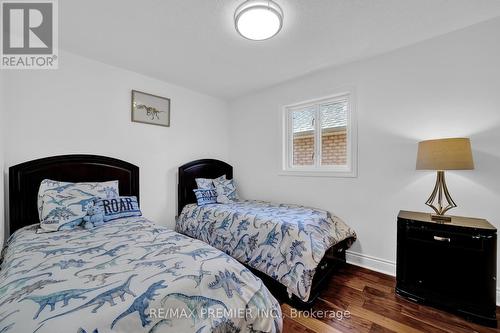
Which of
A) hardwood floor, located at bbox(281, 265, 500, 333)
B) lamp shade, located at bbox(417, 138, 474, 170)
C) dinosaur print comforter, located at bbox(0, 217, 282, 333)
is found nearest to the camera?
dinosaur print comforter, located at bbox(0, 217, 282, 333)

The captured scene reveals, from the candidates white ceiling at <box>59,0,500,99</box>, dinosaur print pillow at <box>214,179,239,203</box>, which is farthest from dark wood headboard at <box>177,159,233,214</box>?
white ceiling at <box>59,0,500,99</box>

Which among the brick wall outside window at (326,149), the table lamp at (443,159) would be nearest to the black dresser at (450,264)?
the table lamp at (443,159)

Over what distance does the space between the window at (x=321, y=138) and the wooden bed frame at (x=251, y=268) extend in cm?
94

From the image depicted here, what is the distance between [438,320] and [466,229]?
Result: 71 cm

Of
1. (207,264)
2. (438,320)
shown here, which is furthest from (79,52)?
(438,320)

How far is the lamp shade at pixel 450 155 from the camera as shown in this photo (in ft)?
5.36

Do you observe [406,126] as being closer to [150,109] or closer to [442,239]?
[442,239]

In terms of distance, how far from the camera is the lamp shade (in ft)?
5.36

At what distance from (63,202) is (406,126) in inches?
130

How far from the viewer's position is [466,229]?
5.28ft

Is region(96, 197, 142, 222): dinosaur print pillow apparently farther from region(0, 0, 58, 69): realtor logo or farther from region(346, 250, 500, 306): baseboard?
region(346, 250, 500, 306): baseboard

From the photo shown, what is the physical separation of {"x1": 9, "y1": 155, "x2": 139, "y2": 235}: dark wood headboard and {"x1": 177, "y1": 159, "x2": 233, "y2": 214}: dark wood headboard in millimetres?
671

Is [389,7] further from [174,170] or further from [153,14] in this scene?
[174,170]

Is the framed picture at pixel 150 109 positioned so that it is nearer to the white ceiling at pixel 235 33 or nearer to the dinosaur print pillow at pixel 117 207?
the white ceiling at pixel 235 33
